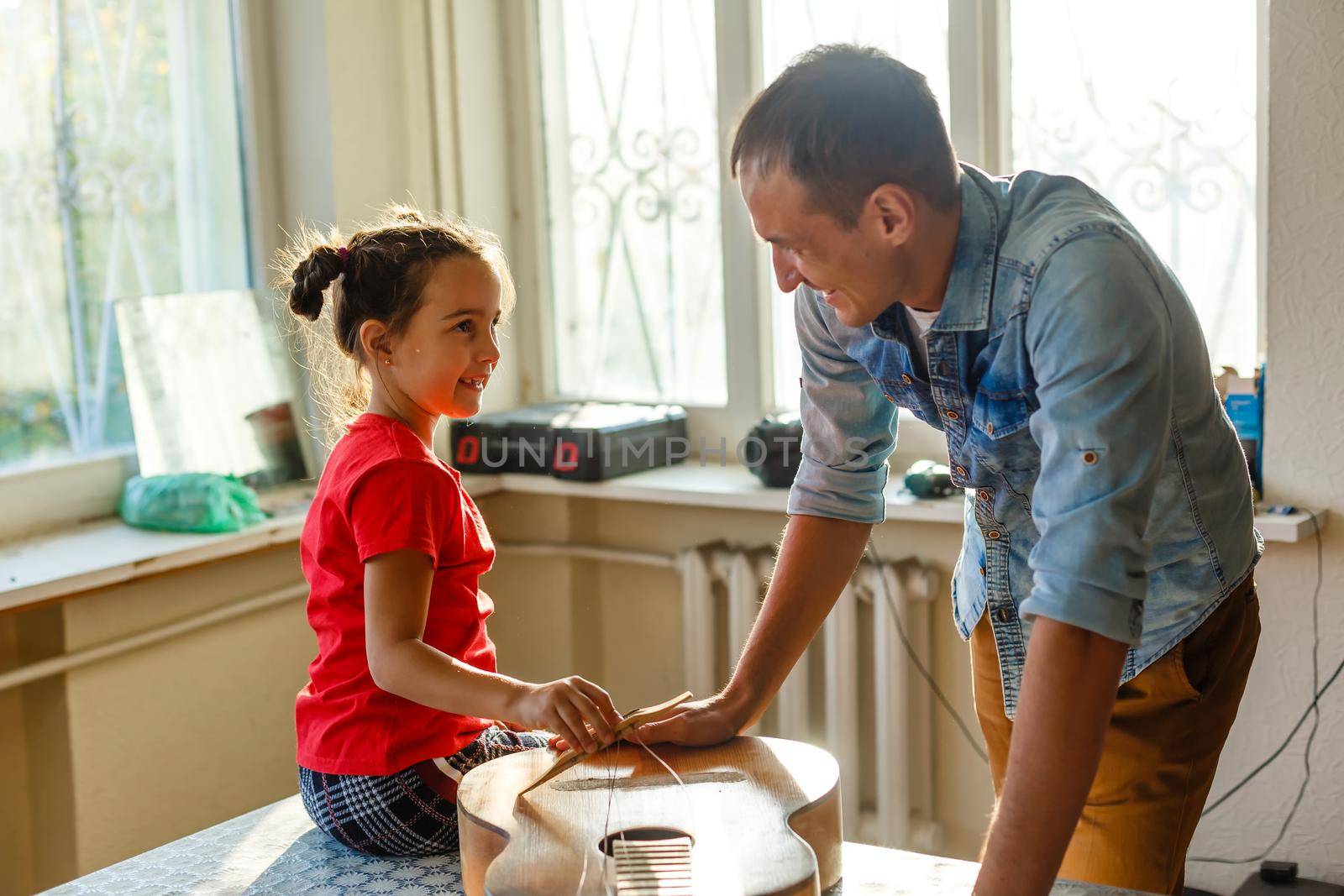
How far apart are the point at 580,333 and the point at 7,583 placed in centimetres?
134

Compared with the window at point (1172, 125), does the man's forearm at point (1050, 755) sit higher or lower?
lower

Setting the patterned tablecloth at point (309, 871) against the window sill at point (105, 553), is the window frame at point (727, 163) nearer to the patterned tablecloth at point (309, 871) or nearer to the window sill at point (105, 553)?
the window sill at point (105, 553)

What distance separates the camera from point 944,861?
4.23 ft

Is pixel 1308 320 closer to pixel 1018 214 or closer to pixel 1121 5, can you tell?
pixel 1121 5

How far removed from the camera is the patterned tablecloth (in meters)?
1.24

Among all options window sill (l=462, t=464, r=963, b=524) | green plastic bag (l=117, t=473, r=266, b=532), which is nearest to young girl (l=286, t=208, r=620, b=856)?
green plastic bag (l=117, t=473, r=266, b=532)

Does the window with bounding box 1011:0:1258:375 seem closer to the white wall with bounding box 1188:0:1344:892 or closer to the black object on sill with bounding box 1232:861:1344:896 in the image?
the white wall with bounding box 1188:0:1344:892

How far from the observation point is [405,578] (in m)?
1.32

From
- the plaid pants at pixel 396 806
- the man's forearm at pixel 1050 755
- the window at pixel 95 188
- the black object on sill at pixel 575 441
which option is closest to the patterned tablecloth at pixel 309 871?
the plaid pants at pixel 396 806

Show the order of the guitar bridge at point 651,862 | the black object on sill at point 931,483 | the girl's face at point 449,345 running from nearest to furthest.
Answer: the guitar bridge at point 651,862
the girl's face at point 449,345
the black object on sill at point 931,483

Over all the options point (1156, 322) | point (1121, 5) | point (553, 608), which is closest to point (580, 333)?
point (553, 608)

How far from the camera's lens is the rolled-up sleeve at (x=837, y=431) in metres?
1.36

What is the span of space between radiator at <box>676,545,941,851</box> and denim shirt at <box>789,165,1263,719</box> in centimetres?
92

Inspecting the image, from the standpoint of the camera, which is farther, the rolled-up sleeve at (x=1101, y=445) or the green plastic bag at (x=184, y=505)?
the green plastic bag at (x=184, y=505)
